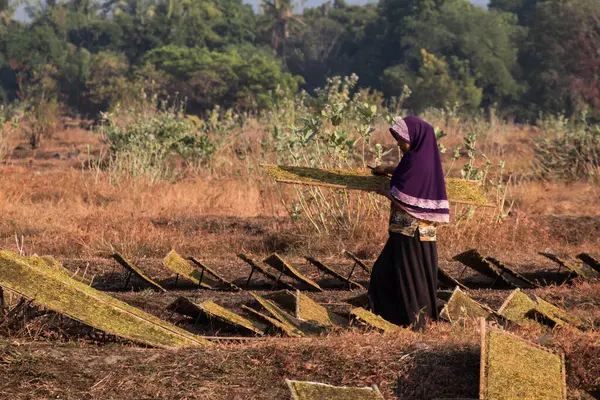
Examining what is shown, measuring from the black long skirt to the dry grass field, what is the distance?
16.0 inches

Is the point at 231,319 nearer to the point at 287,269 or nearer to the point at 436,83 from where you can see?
the point at 287,269

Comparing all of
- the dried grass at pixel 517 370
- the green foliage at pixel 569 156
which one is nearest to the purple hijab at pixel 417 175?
the dried grass at pixel 517 370

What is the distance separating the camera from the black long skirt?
5754mm

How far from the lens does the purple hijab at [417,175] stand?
18.9ft

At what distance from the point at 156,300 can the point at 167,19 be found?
4721 cm

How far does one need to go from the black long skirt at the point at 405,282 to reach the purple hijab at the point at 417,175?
0.55ft

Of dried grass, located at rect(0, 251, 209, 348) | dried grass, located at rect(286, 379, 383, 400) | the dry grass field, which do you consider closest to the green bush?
the dry grass field

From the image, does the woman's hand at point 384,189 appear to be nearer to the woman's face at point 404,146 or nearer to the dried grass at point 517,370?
the woman's face at point 404,146

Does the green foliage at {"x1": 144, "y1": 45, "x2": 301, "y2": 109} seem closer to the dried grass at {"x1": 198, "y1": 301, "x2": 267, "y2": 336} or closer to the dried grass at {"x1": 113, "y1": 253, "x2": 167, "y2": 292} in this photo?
the dried grass at {"x1": 113, "y1": 253, "x2": 167, "y2": 292}

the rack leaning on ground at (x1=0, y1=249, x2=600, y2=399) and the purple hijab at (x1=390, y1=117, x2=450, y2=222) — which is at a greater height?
A: the purple hijab at (x1=390, y1=117, x2=450, y2=222)

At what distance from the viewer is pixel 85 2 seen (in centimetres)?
6284

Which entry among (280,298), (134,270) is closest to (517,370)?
(280,298)

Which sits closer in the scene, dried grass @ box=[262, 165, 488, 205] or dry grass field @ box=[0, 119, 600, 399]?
dry grass field @ box=[0, 119, 600, 399]

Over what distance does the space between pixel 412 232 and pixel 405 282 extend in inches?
11.6
